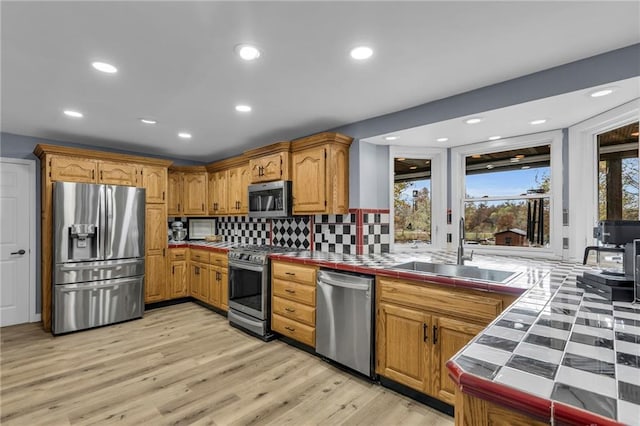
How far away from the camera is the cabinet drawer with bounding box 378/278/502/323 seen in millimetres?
1864

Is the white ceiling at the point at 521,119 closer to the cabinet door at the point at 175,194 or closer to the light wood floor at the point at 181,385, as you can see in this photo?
the light wood floor at the point at 181,385

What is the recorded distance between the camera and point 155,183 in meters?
4.35

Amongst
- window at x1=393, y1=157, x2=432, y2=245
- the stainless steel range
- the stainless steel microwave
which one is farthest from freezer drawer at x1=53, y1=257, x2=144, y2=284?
window at x1=393, y1=157, x2=432, y2=245

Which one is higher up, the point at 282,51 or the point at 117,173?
the point at 282,51

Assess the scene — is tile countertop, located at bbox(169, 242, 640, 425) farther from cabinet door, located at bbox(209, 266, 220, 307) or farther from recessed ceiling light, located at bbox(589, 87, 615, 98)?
cabinet door, located at bbox(209, 266, 220, 307)

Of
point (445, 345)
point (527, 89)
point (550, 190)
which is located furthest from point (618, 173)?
point (445, 345)

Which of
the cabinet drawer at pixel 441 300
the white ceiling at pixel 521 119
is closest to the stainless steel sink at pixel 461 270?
the cabinet drawer at pixel 441 300

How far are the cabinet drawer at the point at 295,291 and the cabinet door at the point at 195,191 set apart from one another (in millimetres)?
2500

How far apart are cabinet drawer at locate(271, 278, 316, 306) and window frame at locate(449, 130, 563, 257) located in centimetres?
170

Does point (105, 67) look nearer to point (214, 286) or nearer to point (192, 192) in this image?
point (214, 286)

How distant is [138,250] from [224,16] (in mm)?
3407

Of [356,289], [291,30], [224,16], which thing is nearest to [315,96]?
[291,30]

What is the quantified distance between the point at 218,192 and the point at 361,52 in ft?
11.8

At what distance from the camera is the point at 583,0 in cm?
142
